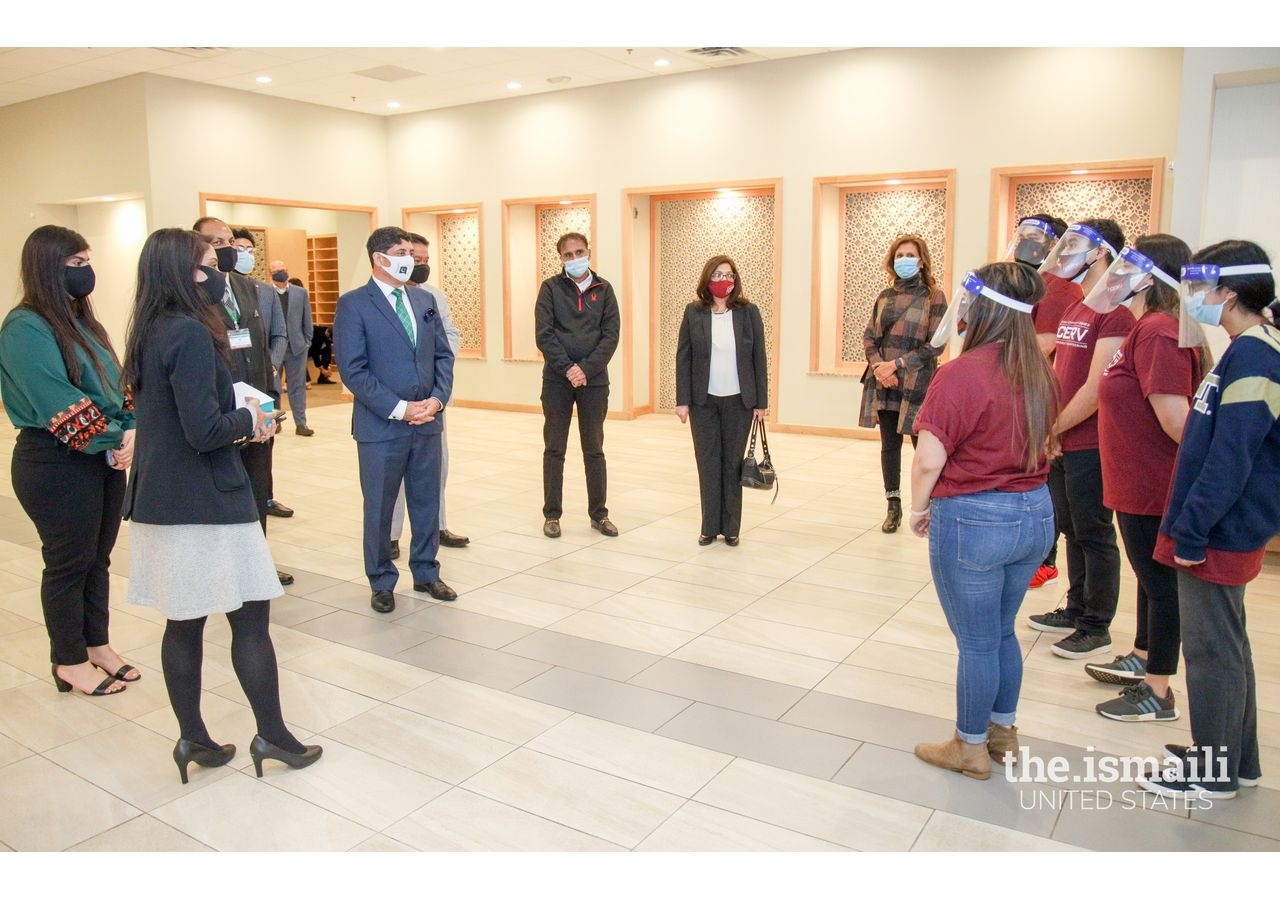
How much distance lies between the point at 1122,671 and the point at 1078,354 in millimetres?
1199

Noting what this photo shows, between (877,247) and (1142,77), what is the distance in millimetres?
2643

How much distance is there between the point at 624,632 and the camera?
421 centimetres

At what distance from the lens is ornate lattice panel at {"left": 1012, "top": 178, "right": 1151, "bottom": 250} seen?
26.8 feet

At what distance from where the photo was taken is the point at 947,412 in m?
2.66

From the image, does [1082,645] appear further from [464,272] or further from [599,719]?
[464,272]

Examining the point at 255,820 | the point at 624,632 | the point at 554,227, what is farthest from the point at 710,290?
the point at 554,227

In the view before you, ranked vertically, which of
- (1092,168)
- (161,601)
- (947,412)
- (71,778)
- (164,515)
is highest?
(1092,168)

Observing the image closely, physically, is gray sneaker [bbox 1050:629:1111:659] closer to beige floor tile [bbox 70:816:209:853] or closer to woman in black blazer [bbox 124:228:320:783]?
woman in black blazer [bbox 124:228:320:783]

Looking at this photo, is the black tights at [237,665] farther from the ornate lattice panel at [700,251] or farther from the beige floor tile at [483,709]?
the ornate lattice panel at [700,251]

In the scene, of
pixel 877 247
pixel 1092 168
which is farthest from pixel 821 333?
pixel 1092 168

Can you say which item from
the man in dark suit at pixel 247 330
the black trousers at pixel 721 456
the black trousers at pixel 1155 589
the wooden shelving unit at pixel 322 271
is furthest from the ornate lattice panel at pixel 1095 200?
the wooden shelving unit at pixel 322 271

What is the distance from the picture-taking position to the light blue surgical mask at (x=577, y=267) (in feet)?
18.6

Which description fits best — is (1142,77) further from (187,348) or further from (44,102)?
(44,102)

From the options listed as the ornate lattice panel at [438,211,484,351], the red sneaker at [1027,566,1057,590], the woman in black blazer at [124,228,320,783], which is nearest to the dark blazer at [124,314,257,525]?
the woman in black blazer at [124,228,320,783]
